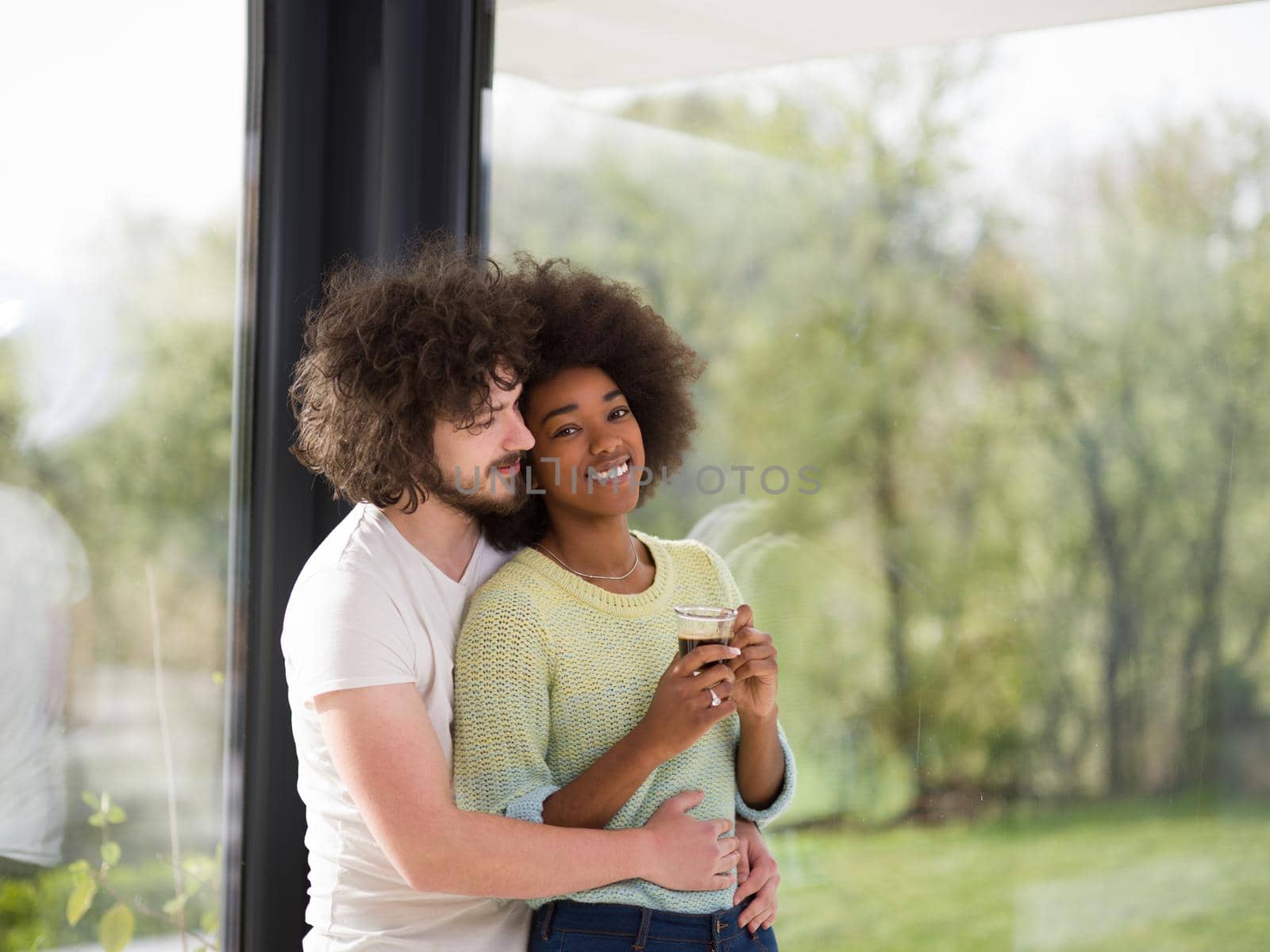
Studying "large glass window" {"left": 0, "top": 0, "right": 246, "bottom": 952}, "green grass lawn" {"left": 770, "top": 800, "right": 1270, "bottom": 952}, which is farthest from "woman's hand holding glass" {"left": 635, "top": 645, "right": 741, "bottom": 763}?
"large glass window" {"left": 0, "top": 0, "right": 246, "bottom": 952}

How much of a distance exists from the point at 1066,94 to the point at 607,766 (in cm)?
135

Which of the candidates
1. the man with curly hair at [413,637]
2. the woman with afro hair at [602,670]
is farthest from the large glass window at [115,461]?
the woman with afro hair at [602,670]

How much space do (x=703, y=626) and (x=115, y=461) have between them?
1271 millimetres

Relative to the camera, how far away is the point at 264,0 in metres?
2.44

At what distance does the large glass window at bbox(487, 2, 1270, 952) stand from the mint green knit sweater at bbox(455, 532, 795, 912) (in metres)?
0.37

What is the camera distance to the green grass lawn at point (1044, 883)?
190 cm

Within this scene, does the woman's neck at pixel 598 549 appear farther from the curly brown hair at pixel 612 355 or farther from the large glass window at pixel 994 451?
the large glass window at pixel 994 451

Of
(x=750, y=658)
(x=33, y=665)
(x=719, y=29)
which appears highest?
(x=719, y=29)

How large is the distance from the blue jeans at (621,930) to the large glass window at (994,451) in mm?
521

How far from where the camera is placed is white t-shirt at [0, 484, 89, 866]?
2.12 metres

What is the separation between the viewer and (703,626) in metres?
1.70

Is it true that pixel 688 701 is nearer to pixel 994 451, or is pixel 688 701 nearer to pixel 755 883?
pixel 755 883

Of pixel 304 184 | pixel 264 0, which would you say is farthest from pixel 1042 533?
pixel 264 0

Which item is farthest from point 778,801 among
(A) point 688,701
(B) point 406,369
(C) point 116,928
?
(C) point 116,928
